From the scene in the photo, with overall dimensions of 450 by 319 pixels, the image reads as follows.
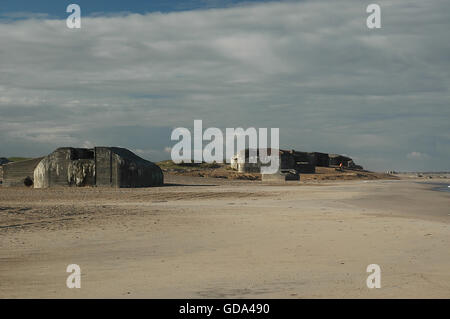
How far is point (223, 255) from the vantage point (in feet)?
27.7

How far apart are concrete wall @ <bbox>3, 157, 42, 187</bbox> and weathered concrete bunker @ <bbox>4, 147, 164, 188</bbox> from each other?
66 centimetres

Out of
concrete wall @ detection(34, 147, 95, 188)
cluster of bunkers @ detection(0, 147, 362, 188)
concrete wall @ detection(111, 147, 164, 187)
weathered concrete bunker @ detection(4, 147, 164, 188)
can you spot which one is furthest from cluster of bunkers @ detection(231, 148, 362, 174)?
concrete wall @ detection(34, 147, 95, 188)

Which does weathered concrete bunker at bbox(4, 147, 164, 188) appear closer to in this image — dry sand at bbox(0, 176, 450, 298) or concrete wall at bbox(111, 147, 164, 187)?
concrete wall at bbox(111, 147, 164, 187)

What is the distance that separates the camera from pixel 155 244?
9.73 meters

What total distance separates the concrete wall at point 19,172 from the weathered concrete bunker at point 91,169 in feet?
2.16

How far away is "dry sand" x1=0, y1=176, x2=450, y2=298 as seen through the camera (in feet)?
20.2

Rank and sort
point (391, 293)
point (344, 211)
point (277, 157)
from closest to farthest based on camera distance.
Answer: point (391, 293) < point (344, 211) < point (277, 157)

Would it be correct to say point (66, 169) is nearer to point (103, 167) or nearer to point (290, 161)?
point (103, 167)

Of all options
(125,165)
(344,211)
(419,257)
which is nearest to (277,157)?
(125,165)

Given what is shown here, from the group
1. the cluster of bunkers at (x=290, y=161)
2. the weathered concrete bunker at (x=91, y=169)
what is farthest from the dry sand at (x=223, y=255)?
the cluster of bunkers at (x=290, y=161)

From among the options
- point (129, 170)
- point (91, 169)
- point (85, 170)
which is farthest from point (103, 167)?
point (129, 170)

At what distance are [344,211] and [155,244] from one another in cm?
870

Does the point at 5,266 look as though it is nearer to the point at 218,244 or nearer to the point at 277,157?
the point at 218,244

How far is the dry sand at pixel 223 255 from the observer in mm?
6151
